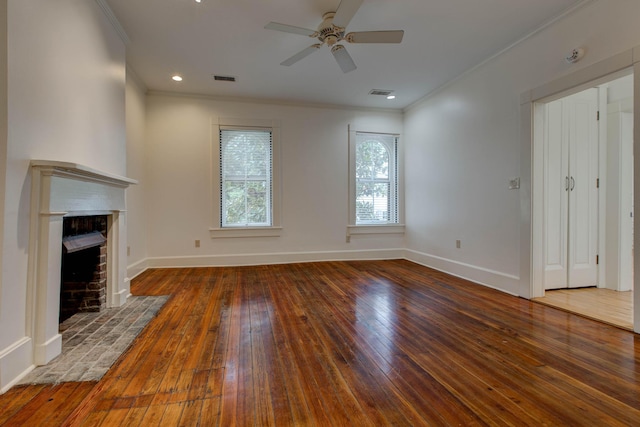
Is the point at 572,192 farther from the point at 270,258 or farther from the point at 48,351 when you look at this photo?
the point at 48,351

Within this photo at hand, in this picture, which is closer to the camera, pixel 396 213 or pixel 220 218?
pixel 220 218

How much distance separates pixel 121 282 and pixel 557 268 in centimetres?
455

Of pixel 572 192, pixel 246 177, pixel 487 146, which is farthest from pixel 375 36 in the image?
pixel 246 177

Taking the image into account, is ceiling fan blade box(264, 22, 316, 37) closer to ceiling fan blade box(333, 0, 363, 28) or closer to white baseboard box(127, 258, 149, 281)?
ceiling fan blade box(333, 0, 363, 28)

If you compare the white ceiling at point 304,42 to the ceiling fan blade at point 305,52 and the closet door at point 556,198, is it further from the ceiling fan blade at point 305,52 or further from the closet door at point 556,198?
the closet door at point 556,198

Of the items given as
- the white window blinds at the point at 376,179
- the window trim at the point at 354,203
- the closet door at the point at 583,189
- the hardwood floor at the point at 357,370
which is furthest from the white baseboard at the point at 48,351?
the closet door at the point at 583,189

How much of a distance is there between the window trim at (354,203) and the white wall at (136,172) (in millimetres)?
3224

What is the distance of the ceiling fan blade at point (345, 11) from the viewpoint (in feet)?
6.99

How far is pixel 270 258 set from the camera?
4.87 metres

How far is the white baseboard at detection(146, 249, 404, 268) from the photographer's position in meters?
4.55

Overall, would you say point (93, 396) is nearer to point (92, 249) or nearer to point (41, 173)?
point (41, 173)

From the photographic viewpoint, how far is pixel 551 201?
323 centimetres

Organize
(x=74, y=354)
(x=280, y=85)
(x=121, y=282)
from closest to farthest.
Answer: (x=74, y=354)
(x=121, y=282)
(x=280, y=85)

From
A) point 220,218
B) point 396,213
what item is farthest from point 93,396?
point 396,213
